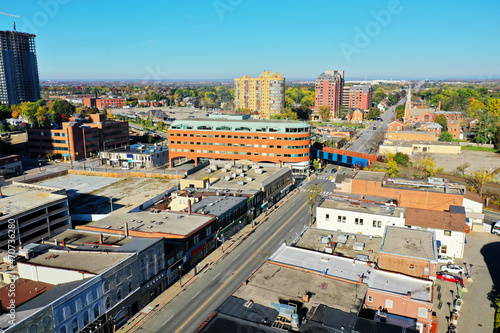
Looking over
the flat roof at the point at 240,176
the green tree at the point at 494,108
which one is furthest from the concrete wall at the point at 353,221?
the green tree at the point at 494,108

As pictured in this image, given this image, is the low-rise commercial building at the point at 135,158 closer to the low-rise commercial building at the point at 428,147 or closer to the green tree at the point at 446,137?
the low-rise commercial building at the point at 428,147

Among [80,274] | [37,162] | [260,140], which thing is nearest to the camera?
[80,274]

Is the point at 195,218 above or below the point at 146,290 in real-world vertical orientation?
above

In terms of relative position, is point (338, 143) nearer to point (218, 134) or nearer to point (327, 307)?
point (218, 134)

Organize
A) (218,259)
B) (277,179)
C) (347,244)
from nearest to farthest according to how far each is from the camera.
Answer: (347,244), (218,259), (277,179)

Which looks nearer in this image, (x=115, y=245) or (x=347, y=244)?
(x=115, y=245)

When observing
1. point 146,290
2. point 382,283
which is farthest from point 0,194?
point 382,283

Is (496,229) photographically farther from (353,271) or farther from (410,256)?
(353,271)
